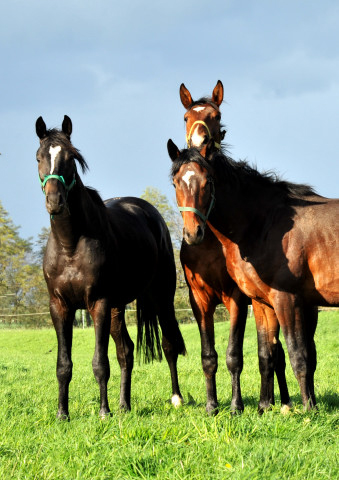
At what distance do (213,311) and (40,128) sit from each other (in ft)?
9.06

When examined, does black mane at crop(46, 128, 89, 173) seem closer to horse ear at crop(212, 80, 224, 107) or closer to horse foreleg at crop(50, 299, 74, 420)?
horse foreleg at crop(50, 299, 74, 420)

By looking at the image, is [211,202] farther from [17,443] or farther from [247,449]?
[17,443]

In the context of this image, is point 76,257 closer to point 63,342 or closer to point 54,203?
point 54,203

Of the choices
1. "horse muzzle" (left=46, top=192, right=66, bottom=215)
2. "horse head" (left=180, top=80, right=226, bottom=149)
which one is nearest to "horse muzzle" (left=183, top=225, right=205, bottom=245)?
"horse muzzle" (left=46, top=192, right=66, bottom=215)

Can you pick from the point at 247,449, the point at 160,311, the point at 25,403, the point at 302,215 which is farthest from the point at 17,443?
the point at 160,311

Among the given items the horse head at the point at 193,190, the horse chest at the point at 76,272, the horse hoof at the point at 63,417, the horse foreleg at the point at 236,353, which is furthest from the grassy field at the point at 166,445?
the horse head at the point at 193,190

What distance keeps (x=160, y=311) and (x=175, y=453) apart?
425cm

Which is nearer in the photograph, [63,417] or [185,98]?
[63,417]

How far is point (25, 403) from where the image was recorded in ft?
20.9

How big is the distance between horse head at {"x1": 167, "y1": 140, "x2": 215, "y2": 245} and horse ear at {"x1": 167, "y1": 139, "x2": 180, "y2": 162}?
0.10 meters

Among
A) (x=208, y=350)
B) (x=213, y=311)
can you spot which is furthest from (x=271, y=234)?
(x=208, y=350)

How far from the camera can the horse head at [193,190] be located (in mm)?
4621

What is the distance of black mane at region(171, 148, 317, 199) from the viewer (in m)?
5.11

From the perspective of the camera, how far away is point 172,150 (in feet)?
16.8
